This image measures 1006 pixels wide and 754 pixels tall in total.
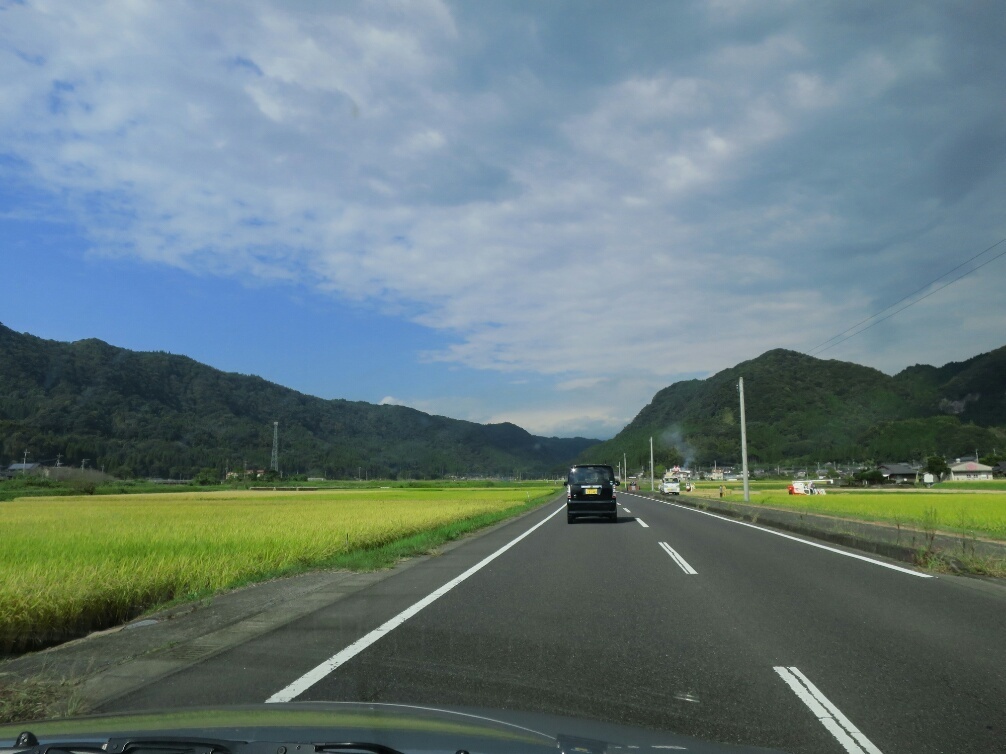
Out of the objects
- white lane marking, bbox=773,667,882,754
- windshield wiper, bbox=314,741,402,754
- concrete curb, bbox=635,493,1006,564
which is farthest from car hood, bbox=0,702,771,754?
concrete curb, bbox=635,493,1006,564

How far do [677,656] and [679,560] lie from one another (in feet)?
25.0

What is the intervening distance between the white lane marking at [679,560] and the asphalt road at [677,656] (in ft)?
2.14

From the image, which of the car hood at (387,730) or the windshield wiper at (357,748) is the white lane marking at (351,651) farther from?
the windshield wiper at (357,748)

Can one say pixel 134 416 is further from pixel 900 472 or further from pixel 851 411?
pixel 900 472

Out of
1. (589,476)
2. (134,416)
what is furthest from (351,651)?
(134,416)

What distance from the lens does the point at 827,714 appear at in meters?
4.68

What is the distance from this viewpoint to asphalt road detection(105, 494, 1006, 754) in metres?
4.62

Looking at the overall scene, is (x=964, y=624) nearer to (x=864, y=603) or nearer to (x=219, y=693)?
(x=864, y=603)

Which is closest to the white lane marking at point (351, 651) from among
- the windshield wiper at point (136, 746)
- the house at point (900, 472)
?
the windshield wiper at point (136, 746)

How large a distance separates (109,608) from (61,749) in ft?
26.2

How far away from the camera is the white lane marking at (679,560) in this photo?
12.0 m

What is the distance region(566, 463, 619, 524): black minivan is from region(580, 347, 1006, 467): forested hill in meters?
73.8

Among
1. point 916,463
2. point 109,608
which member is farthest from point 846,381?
point 109,608

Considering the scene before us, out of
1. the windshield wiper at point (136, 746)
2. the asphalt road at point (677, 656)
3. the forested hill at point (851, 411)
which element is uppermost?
the forested hill at point (851, 411)
